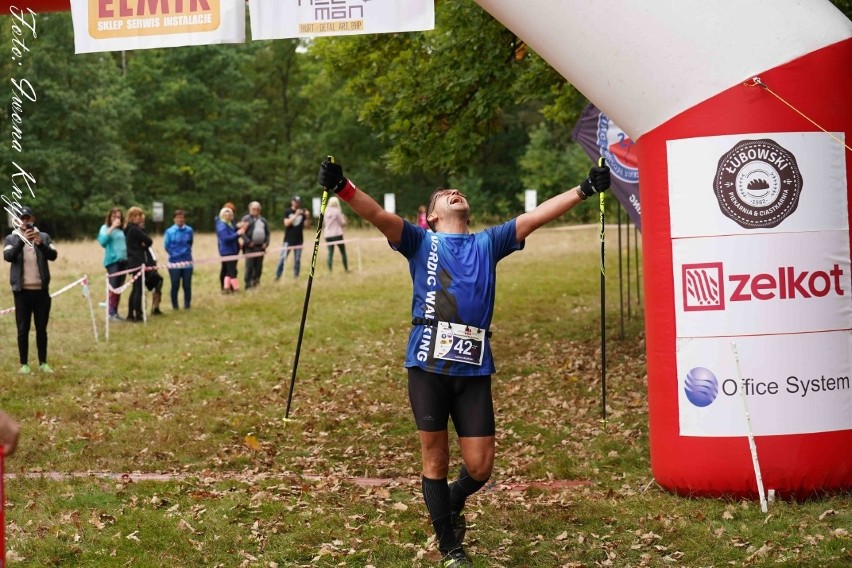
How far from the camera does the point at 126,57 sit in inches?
2446

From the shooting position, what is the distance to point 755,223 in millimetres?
6691

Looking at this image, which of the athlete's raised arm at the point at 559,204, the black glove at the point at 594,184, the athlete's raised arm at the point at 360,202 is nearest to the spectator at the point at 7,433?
the athlete's raised arm at the point at 360,202

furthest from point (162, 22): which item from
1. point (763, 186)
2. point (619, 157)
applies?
point (619, 157)

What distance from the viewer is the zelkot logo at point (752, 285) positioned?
668cm

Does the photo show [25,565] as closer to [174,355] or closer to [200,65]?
[174,355]

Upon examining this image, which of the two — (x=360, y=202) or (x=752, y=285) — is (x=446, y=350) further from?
(x=752, y=285)

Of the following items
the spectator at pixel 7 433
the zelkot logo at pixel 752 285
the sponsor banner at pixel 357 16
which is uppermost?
the sponsor banner at pixel 357 16

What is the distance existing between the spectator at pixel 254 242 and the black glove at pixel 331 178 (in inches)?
585

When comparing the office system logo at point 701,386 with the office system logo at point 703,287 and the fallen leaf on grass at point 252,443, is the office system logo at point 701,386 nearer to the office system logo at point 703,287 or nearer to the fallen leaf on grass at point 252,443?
the office system logo at point 703,287

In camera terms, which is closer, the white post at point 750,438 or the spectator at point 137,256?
the white post at point 750,438

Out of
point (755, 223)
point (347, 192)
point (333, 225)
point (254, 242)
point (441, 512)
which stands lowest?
point (441, 512)

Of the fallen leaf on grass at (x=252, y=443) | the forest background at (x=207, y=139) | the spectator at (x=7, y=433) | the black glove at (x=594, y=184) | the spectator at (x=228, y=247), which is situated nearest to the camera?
the spectator at (x=7, y=433)

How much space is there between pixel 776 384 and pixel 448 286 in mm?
2333

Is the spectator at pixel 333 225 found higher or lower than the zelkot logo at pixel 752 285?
higher
